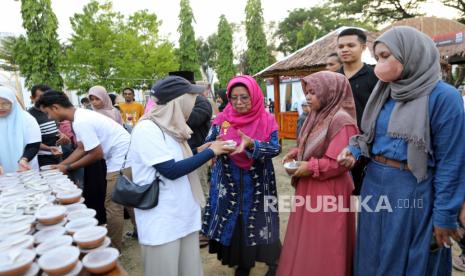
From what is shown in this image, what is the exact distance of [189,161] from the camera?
187 centimetres

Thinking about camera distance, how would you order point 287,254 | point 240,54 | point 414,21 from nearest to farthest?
point 287,254 < point 414,21 < point 240,54

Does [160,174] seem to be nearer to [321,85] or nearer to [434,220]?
[321,85]

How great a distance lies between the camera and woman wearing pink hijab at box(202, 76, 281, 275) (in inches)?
99.3

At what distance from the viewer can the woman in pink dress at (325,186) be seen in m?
2.05

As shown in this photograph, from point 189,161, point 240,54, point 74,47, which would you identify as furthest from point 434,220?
point 240,54

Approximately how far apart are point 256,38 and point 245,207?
26.7 m

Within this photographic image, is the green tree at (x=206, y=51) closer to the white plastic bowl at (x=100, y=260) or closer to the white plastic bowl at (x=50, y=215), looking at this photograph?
the white plastic bowl at (x=50, y=215)

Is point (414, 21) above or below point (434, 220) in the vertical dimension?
above

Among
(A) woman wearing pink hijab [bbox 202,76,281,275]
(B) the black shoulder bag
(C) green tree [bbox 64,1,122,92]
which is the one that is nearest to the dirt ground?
(A) woman wearing pink hijab [bbox 202,76,281,275]

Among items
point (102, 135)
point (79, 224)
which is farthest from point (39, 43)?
point (79, 224)

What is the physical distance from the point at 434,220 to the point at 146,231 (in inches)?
66.4

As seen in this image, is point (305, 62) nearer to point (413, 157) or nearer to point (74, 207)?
point (413, 157)

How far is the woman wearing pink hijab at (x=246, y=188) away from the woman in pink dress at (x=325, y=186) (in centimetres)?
38

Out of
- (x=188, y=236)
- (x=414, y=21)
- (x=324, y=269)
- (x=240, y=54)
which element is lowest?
(x=324, y=269)
